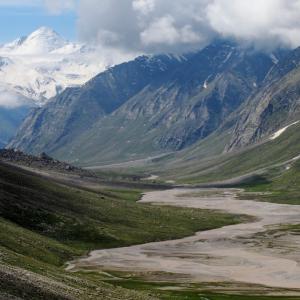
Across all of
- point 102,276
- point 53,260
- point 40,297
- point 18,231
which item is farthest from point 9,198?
point 40,297

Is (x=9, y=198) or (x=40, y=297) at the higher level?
(x=9, y=198)

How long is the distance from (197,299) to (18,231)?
5970cm

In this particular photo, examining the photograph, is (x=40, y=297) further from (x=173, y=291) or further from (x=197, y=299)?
(x=173, y=291)

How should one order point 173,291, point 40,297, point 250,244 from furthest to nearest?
point 250,244, point 173,291, point 40,297

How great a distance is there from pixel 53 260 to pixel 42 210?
2224 inches

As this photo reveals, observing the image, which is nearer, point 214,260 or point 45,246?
point 45,246

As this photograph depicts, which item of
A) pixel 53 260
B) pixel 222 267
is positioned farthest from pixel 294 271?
pixel 53 260

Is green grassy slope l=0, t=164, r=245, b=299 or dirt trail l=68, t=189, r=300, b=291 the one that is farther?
dirt trail l=68, t=189, r=300, b=291

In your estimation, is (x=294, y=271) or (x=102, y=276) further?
(x=294, y=271)

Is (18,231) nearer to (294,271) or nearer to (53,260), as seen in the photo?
(53,260)

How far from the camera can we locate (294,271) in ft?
460

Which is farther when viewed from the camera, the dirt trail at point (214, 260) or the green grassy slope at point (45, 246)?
the dirt trail at point (214, 260)

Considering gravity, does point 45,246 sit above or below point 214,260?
→ below

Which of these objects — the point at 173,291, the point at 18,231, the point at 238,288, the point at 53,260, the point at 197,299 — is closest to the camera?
the point at 197,299
